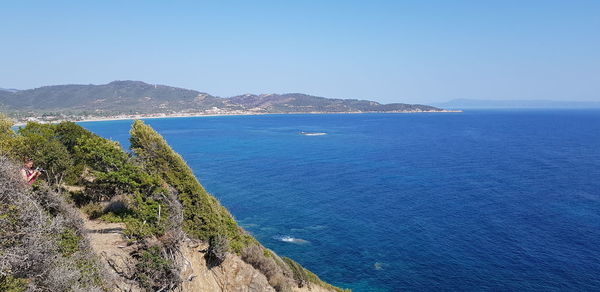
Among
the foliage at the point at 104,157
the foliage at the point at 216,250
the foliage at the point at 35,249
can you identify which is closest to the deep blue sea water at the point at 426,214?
the foliage at the point at 216,250

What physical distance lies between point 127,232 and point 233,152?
287 ft

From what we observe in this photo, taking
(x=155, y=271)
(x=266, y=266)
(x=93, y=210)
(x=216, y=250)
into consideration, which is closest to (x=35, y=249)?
(x=155, y=271)

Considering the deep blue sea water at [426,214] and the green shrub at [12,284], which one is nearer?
the green shrub at [12,284]

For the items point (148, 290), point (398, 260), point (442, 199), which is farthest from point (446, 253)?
point (148, 290)

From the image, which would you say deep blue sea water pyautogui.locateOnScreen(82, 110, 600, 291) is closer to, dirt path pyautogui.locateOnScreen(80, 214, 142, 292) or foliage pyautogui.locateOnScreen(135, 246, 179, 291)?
foliage pyautogui.locateOnScreen(135, 246, 179, 291)

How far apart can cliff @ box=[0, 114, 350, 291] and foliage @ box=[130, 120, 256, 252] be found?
80 millimetres

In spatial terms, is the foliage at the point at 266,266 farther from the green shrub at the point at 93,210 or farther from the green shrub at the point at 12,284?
the green shrub at the point at 12,284

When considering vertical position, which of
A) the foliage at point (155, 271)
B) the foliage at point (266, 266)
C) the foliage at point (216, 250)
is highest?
the foliage at point (155, 271)

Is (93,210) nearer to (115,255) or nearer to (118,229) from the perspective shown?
(118,229)

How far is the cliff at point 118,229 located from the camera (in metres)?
13.9

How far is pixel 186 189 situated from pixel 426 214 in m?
39.2

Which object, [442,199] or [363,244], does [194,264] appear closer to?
[363,244]

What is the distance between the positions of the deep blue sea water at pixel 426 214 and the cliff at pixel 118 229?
10.8 metres

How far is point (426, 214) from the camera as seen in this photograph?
53062 millimetres
